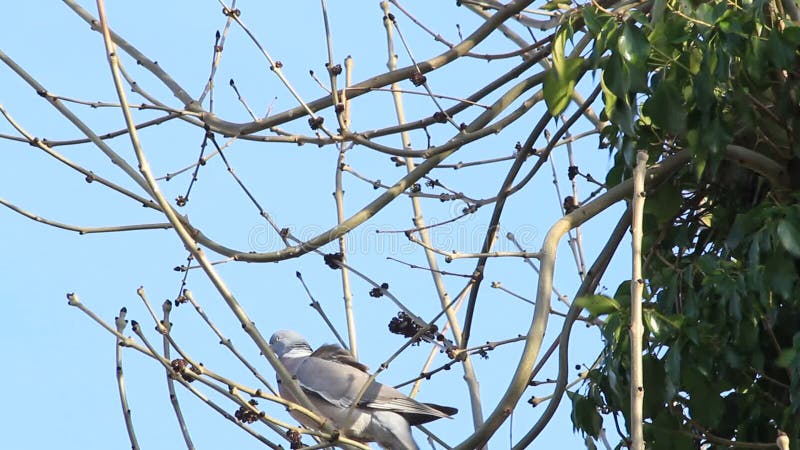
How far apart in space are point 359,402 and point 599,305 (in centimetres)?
116

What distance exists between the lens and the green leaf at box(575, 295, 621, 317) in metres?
2.98

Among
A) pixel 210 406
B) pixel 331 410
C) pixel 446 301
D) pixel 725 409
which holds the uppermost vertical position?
pixel 446 301

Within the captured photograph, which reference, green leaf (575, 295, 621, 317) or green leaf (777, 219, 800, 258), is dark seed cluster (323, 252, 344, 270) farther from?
green leaf (777, 219, 800, 258)

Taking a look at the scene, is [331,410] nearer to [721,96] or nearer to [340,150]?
[340,150]

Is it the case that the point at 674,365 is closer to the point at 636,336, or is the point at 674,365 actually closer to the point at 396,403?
the point at 636,336

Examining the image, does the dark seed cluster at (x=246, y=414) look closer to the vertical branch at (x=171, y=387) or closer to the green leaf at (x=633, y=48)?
the vertical branch at (x=171, y=387)

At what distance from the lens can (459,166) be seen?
3.76 meters

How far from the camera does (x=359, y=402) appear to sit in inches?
151

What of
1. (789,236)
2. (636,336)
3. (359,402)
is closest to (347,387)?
(359,402)

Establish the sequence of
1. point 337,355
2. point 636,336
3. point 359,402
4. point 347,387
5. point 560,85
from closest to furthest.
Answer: point 636,336
point 560,85
point 359,402
point 347,387
point 337,355

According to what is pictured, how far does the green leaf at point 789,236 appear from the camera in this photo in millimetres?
2859

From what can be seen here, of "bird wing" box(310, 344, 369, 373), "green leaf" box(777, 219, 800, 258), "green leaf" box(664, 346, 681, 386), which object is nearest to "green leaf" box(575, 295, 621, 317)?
"green leaf" box(664, 346, 681, 386)

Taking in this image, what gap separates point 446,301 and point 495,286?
0.75m

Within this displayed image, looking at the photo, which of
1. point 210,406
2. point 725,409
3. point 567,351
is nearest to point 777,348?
point 725,409
